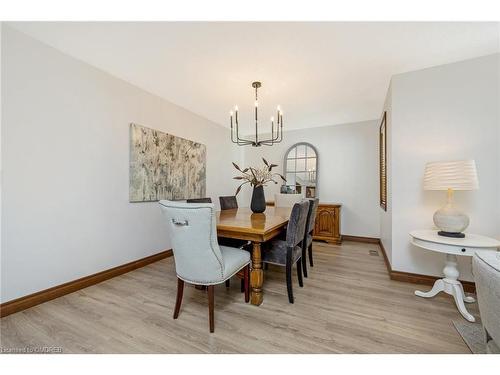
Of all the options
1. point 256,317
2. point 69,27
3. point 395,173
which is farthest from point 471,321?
point 69,27

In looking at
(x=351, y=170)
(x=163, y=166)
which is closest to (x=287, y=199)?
(x=351, y=170)

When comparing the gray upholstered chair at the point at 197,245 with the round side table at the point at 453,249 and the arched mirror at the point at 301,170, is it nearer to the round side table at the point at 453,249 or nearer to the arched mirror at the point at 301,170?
the round side table at the point at 453,249

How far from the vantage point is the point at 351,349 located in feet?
4.49

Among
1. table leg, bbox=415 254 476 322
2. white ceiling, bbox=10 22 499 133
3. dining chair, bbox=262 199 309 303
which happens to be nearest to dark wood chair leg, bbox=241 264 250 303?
dining chair, bbox=262 199 309 303

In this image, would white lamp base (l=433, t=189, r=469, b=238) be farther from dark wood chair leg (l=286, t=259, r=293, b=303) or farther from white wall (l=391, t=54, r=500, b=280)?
dark wood chair leg (l=286, t=259, r=293, b=303)

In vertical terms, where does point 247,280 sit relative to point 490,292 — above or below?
below

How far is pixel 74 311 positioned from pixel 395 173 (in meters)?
3.44

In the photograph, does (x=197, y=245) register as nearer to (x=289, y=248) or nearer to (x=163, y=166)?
(x=289, y=248)

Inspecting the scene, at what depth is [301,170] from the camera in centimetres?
462

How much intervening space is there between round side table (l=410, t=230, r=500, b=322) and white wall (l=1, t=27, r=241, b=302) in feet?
10.4

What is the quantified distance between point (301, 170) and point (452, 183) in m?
2.88

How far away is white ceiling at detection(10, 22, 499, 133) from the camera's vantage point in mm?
1739

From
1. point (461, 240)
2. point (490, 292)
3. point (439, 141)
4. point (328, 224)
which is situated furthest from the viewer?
point (328, 224)
